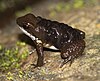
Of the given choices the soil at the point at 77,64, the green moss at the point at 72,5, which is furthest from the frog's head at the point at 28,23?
the green moss at the point at 72,5

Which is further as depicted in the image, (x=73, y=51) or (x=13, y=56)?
(x=13, y=56)

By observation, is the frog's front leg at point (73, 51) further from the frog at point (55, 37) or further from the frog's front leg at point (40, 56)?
the frog's front leg at point (40, 56)

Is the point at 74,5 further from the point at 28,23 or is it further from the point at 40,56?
the point at 40,56

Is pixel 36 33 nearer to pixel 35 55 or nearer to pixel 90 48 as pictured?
pixel 35 55

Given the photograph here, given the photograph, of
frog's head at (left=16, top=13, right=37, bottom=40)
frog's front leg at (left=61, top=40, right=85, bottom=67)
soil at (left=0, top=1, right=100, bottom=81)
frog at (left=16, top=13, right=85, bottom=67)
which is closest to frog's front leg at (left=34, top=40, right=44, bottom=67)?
frog at (left=16, top=13, right=85, bottom=67)

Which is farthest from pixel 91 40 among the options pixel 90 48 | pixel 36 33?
pixel 36 33

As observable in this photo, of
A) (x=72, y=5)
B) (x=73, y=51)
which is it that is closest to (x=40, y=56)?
(x=73, y=51)
